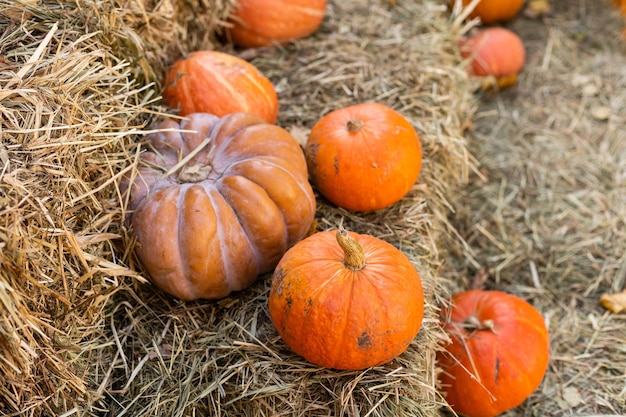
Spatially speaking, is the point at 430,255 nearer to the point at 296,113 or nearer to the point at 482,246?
the point at 482,246

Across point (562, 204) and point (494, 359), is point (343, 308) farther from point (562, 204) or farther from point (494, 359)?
point (562, 204)

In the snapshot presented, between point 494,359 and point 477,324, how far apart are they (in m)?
0.18

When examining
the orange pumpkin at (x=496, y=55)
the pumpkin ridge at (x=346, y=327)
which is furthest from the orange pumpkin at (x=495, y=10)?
the pumpkin ridge at (x=346, y=327)

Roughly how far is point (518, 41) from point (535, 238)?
6.71 ft

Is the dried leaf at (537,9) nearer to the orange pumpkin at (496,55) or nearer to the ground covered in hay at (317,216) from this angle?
the orange pumpkin at (496,55)

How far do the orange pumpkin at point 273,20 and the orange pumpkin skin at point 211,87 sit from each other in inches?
27.4

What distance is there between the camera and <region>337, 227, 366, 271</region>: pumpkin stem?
2.12 meters

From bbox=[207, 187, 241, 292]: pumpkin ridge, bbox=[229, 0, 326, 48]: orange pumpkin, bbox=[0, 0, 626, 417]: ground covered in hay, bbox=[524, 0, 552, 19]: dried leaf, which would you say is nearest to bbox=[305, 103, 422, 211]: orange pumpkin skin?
bbox=[0, 0, 626, 417]: ground covered in hay

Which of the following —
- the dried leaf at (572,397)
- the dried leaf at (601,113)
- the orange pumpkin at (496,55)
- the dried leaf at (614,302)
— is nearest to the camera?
the dried leaf at (572,397)

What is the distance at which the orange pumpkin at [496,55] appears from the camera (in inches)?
186

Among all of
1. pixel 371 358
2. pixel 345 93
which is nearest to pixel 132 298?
pixel 371 358

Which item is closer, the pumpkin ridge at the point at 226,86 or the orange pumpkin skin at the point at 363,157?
the orange pumpkin skin at the point at 363,157

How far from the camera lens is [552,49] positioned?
16.8ft

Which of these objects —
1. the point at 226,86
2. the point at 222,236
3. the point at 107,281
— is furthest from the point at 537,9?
the point at 107,281
